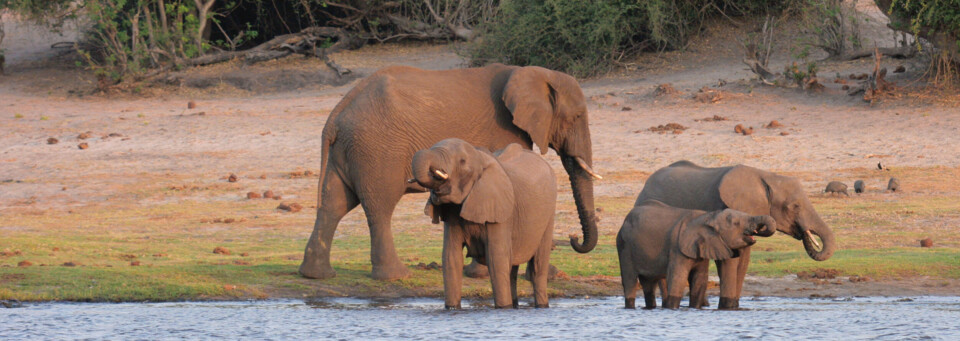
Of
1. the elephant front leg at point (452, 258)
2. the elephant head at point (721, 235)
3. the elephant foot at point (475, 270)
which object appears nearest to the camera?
the elephant front leg at point (452, 258)

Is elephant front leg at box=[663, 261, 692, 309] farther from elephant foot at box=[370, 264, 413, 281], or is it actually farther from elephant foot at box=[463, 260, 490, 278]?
elephant foot at box=[370, 264, 413, 281]

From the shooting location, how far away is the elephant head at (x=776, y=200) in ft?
29.6

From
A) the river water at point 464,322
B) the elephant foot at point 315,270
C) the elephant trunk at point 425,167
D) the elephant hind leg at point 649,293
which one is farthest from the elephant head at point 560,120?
the elephant trunk at point 425,167

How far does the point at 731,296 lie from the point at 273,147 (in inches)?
449

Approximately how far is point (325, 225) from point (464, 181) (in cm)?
251

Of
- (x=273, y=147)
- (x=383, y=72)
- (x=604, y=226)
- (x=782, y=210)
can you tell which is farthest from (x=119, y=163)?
(x=782, y=210)

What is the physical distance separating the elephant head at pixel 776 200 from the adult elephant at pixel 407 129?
1.44 m

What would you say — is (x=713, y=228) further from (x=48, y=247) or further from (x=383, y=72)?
(x=48, y=247)

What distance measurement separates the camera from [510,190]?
315 inches

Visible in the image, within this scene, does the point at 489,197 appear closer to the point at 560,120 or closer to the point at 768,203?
the point at 768,203

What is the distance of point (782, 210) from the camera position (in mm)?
9086

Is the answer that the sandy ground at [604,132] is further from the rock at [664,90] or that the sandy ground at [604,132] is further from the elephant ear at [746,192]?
the elephant ear at [746,192]

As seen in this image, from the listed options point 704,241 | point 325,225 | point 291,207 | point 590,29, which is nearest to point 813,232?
point 704,241

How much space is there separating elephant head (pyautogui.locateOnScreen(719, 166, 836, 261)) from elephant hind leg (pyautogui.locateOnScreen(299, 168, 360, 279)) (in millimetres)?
2983
